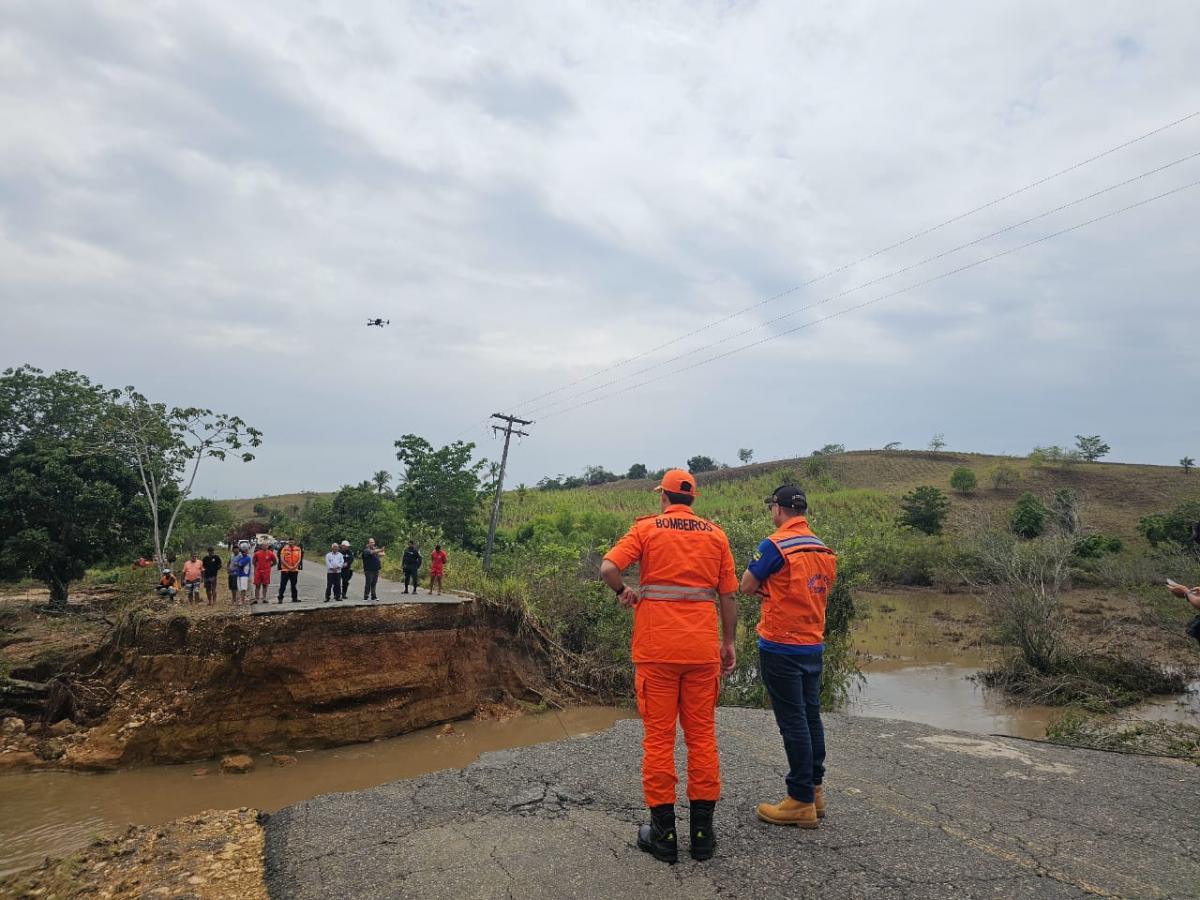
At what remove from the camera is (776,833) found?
3.93 meters

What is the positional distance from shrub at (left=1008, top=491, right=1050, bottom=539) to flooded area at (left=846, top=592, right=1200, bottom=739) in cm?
978

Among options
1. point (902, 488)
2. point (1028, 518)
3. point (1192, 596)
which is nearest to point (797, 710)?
point (1192, 596)

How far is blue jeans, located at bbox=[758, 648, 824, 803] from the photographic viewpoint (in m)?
3.93

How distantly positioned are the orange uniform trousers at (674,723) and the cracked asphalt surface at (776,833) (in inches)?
15.3

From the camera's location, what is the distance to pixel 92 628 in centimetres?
1539

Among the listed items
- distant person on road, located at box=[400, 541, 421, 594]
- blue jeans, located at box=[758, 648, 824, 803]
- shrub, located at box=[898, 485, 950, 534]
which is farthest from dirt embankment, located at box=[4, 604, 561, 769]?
shrub, located at box=[898, 485, 950, 534]

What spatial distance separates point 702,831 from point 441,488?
2990 cm

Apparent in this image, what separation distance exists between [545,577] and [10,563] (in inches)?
617

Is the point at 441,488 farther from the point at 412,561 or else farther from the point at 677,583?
the point at 677,583

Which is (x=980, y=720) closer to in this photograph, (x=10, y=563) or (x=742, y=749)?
(x=742, y=749)

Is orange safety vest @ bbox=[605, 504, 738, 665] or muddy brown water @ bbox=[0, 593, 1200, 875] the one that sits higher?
orange safety vest @ bbox=[605, 504, 738, 665]

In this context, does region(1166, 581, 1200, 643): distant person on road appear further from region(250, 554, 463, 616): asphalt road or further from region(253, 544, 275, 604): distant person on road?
region(253, 544, 275, 604): distant person on road

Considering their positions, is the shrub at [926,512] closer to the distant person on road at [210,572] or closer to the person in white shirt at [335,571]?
the person in white shirt at [335,571]

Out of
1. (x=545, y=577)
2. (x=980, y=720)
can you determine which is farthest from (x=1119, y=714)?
(x=545, y=577)
